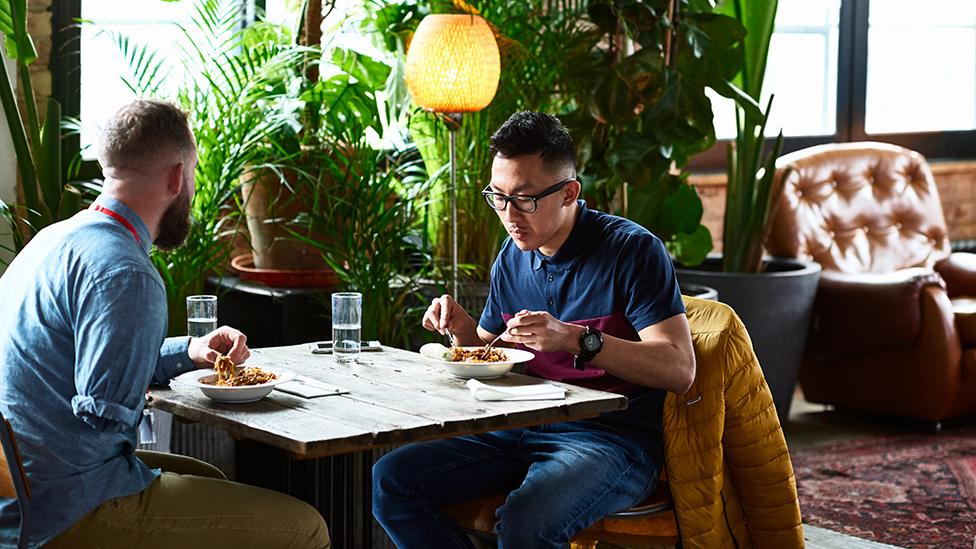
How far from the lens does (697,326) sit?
9.21 feet

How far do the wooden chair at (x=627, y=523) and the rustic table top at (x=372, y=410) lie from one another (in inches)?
9.9

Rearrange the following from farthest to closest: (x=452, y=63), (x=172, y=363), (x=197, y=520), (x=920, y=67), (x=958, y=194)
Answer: (x=920, y=67) → (x=958, y=194) → (x=452, y=63) → (x=172, y=363) → (x=197, y=520)

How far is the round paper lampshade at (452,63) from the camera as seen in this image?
3.94 meters

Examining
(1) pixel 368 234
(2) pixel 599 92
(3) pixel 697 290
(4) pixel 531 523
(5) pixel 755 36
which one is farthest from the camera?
(5) pixel 755 36

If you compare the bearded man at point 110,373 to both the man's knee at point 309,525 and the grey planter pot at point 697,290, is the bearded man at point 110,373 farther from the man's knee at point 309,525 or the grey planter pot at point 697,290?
the grey planter pot at point 697,290

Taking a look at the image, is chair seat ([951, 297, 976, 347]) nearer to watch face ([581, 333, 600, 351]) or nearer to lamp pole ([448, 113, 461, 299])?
lamp pole ([448, 113, 461, 299])

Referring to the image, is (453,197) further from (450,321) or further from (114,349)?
(114,349)

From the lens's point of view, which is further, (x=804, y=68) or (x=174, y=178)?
(x=804, y=68)

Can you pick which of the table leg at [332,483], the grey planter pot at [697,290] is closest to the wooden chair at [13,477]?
the table leg at [332,483]

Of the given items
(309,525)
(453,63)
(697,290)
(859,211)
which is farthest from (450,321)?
(859,211)

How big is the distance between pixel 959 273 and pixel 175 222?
13.5ft

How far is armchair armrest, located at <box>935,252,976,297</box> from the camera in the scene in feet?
18.2

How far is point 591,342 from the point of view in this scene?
8.34ft

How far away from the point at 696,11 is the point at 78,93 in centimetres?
229
